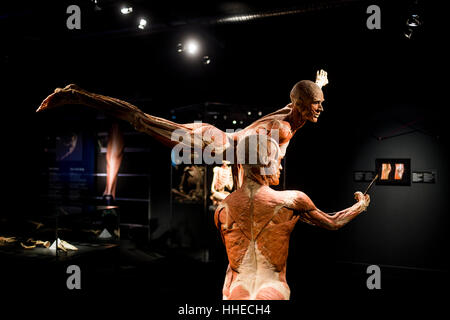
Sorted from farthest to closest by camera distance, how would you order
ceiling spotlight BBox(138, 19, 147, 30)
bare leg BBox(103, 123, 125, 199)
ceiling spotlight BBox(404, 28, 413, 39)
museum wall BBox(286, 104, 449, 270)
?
bare leg BBox(103, 123, 125, 199) < museum wall BBox(286, 104, 449, 270) < ceiling spotlight BBox(138, 19, 147, 30) < ceiling spotlight BBox(404, 28, 413, 39)

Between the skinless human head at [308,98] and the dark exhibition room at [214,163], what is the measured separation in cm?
154

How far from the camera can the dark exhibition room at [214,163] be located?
4.50m

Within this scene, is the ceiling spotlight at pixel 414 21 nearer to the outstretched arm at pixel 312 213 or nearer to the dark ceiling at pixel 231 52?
the dark ceiling at pixel 231 52

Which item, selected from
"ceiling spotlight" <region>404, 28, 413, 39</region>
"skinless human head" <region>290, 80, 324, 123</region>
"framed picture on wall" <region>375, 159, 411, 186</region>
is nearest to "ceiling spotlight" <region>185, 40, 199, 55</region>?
"ceiling spotlight" <region>404, 28, 413, 39</region>

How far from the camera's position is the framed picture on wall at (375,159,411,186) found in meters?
5.62

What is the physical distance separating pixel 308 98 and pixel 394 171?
3993 millimetres

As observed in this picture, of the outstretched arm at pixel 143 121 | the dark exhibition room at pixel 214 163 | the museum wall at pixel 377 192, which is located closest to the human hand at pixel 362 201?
the outstretched arm at pixel 143 121

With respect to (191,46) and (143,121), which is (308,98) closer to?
(143,121)

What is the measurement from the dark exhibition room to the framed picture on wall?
21 millimetres

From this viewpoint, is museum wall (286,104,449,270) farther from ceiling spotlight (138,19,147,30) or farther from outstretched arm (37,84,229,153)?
outstretched arm (37,84,229,153)

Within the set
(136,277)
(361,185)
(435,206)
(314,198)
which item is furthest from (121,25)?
(435,206)

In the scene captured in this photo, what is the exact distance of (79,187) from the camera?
7.38 m

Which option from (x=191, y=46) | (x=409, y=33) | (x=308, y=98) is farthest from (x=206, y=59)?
(x=308, y=98)
